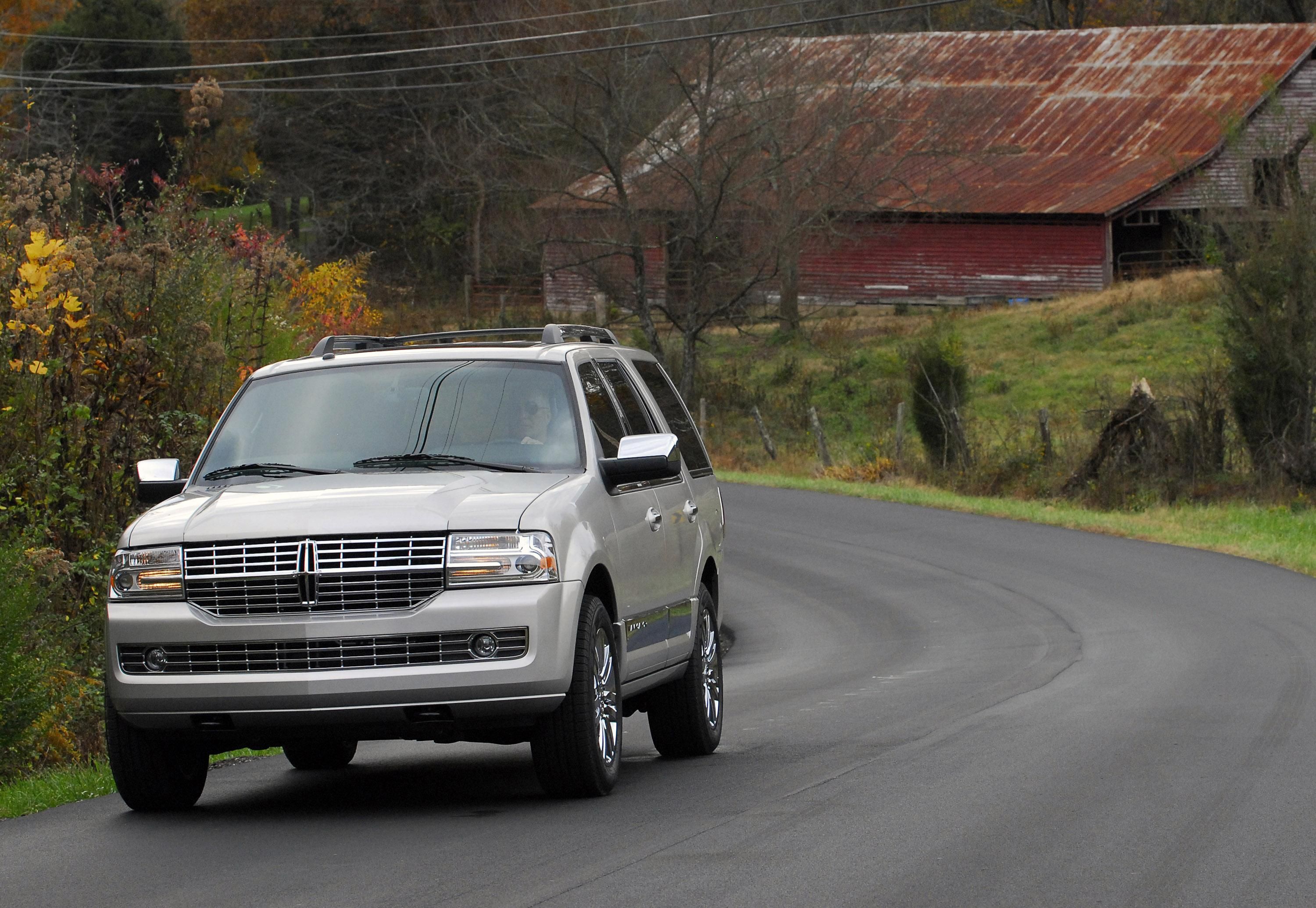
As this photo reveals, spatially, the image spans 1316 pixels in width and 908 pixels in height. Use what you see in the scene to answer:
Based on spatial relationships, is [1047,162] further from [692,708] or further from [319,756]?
[319,756]

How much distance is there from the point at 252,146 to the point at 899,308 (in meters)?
27.5

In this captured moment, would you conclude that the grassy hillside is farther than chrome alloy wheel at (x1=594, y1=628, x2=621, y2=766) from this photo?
Yes

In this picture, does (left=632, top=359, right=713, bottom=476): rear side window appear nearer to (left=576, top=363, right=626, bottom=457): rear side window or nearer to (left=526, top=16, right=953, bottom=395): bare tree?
(left=576, top=363, right=626, bottom=457): rear side window

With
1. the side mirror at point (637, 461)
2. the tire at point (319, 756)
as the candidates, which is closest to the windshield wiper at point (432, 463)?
the side mirror at point (637, 461)

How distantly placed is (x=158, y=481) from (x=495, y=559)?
193 centimetres

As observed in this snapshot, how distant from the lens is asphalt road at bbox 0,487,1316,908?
664cm

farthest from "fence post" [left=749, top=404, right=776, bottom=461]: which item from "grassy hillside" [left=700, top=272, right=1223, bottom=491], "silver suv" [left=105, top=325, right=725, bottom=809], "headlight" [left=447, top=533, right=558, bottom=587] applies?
"headlight" [left=447, top=533, right=558, bottom=587]

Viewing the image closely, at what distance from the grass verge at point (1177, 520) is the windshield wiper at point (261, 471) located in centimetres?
1617

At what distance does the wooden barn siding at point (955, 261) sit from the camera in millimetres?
58031

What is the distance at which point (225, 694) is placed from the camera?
755 cm

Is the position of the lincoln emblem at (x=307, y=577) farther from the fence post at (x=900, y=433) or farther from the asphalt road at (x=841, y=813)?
the fence post at (x=900, y=433)

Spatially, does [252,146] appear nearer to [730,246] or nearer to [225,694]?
[730,246]

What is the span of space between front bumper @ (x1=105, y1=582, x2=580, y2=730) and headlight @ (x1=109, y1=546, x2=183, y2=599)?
0.23 ft

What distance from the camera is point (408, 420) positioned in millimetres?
8812
